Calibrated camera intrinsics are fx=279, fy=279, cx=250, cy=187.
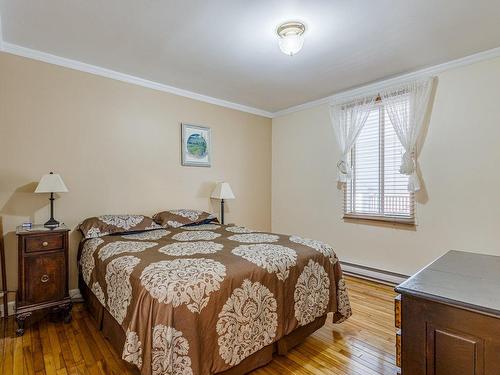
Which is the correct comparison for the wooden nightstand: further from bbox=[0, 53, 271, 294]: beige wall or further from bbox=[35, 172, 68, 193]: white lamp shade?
bbox=[0, 53, 271, 294]: beige wall

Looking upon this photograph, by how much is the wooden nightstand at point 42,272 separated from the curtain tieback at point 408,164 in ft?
11.4

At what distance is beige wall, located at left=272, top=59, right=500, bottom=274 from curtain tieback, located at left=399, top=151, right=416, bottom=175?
0.11 m

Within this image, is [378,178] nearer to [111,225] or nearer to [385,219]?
[385,219]

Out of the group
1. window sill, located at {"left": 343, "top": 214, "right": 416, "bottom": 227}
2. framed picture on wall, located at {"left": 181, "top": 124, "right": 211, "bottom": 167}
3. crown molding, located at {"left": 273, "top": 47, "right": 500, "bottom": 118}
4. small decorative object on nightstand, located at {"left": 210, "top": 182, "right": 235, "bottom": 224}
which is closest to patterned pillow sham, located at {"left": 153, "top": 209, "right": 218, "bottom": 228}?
small decorative object on nightstand, located at {"left": 210, "top": 182, "right": 235, "bottom": 224}

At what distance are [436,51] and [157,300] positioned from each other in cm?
320

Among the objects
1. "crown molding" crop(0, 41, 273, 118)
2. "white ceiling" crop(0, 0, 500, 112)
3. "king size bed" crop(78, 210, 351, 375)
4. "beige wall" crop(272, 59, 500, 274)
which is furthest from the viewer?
"beige wall" crop(272, 59, 500, 274)

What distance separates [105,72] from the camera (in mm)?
3080

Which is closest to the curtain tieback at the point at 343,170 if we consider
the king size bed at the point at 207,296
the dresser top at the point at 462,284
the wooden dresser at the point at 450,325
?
the king size bed at the point at 207,296

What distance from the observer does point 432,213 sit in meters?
3.08

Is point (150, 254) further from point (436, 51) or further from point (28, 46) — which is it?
point (436, 51)

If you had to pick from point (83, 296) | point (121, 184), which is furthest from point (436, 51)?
point (83, 296)

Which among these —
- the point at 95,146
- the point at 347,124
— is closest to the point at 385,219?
the point at 347,124

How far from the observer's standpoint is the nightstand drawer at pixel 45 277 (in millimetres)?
2275

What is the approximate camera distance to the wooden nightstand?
2244 millimetres
